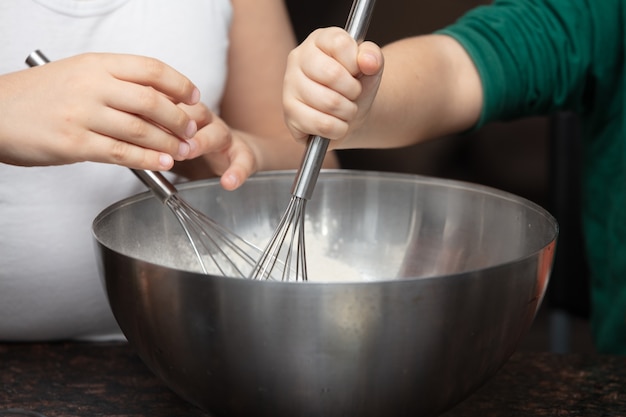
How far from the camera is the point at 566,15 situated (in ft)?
3.08

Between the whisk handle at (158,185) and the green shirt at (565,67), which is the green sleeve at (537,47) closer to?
the green shirt at (565,67)

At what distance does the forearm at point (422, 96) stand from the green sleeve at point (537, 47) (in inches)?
0.7

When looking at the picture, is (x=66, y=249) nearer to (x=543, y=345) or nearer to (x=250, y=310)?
(x=250, y=310)

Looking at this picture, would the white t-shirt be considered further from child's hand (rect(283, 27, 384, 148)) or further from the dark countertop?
child's hand (rect(283, 27, 384, 148))

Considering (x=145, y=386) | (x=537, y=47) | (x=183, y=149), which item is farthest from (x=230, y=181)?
(x=537, y=47)

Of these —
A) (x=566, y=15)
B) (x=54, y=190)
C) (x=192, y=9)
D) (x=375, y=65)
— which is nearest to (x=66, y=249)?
(x=54, y=190)

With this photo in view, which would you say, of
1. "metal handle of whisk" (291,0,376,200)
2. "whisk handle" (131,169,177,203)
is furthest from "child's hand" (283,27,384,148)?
"whisk handle" (131,169,177,203)

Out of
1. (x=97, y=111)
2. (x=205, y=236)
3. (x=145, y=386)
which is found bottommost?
(x=145, y=386)

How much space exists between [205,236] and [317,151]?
0.18 metres

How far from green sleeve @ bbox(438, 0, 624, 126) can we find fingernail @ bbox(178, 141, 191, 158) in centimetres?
39

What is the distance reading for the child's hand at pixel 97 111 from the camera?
620 mm

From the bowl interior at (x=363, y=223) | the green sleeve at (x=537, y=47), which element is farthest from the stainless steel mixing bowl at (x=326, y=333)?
the green sleeve at (x=537, y=47)

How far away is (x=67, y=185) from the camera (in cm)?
86

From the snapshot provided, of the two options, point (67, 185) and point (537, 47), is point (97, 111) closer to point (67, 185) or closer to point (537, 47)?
point (67, 185)
